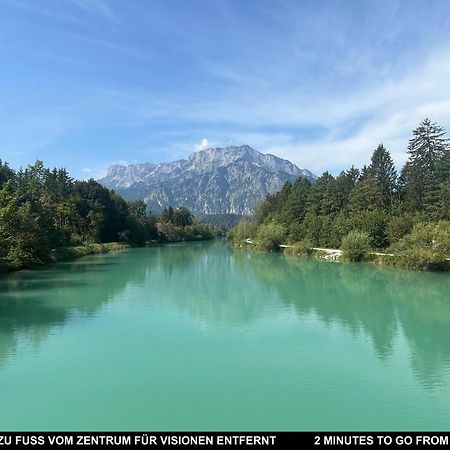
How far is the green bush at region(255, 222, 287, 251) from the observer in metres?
70.3

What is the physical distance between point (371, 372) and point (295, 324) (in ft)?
21.7

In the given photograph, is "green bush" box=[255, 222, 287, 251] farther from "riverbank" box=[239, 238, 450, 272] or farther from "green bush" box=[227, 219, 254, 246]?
"green bush" box=[227, 219, 254, 246]

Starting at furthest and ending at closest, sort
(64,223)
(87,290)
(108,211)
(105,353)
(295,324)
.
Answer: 1. (108,211)
2. (64,223)
3. (87,290)
4. (295,324)
5. (105,353)

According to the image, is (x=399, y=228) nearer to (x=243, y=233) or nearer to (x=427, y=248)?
(x=427, y=248)

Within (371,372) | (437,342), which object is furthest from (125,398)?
(437,342)

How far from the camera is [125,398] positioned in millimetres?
11148

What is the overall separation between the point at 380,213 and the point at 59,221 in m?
44.4

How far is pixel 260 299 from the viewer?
2694 centimetres

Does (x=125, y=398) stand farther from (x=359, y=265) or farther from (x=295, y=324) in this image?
(x=359, y=265)

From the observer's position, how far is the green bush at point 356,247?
48.8 metres
